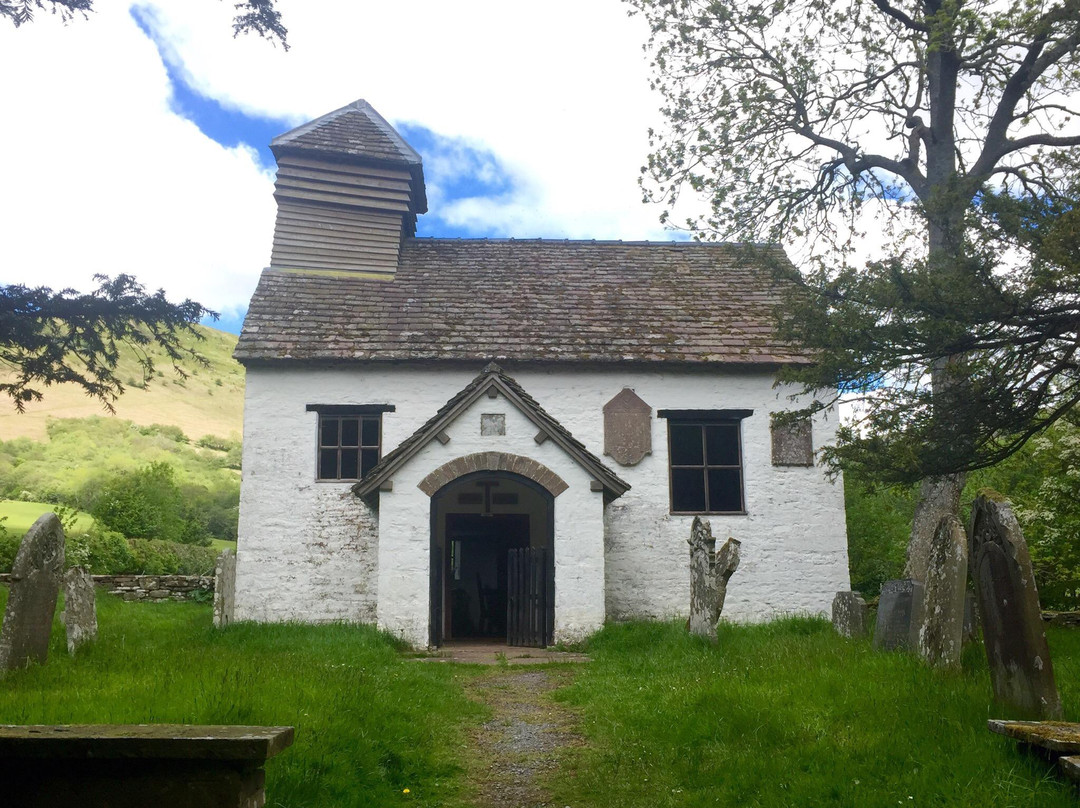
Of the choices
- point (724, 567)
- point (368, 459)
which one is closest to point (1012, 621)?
point (724, 567)

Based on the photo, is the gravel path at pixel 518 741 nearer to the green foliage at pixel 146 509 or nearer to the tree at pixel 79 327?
→ the tree at pixel 79 327

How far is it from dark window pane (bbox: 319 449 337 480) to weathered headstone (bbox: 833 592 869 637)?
9331mm

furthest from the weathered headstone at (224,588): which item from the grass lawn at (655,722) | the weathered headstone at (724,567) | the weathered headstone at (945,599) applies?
the weathered headstone at (945,599)

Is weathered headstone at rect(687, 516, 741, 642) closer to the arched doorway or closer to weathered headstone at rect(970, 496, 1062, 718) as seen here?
the arched doorway

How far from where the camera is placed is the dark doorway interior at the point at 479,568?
17.9 m

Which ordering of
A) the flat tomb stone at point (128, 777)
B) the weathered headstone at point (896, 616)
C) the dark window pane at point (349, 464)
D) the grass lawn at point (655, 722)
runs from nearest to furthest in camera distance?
the flat tomb stone at point (128, 777), the grass lawn at point (655, 722), the weathered headstone at point (896, 616), the dark window pane at point (349, 464)

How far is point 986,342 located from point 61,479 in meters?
58.5

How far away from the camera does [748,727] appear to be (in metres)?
6.59

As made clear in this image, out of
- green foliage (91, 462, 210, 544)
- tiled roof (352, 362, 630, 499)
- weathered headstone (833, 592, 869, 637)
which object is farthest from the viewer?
green foliage (91, 462, 210, 544)

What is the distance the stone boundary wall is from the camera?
66.4 ft

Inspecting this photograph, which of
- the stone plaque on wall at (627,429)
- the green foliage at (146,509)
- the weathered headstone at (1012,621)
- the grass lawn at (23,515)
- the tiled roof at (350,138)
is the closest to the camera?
the weathered headstone at (1012,621)

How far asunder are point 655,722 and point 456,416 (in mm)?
7830

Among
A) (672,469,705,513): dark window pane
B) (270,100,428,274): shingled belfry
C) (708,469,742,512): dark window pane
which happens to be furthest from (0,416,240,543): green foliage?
(708,469,742,512): dark window pane

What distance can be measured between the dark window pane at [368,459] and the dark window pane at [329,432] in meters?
0.58
